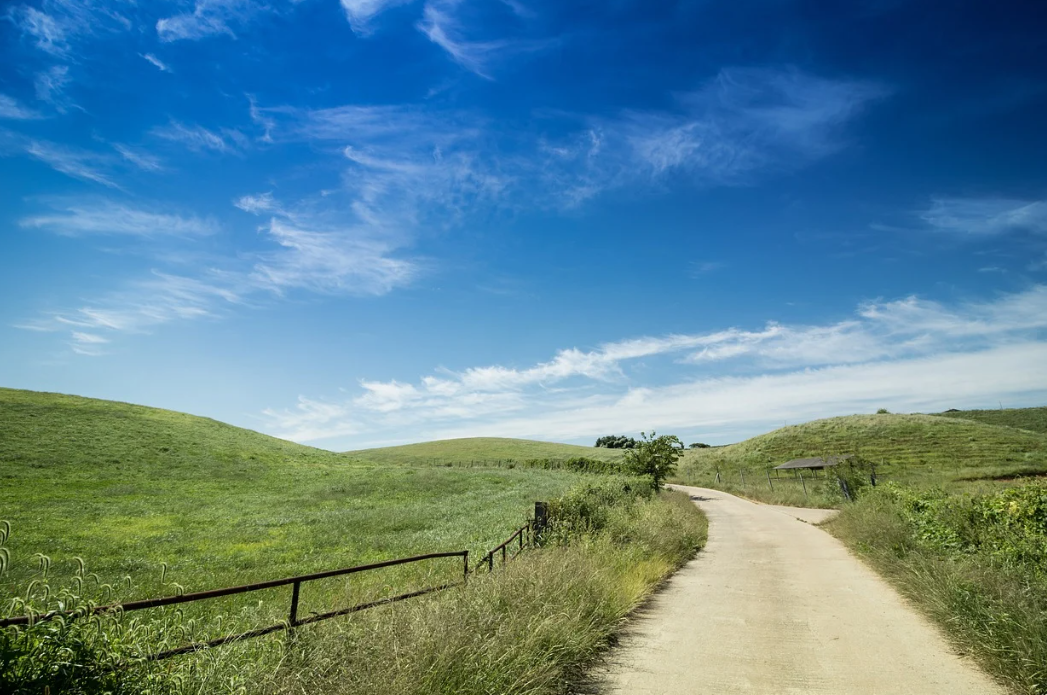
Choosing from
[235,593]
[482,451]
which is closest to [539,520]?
[235,593]

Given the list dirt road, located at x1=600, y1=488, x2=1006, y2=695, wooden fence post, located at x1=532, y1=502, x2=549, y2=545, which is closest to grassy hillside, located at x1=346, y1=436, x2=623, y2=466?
wooden fence post, located at x1=532, y1=502, x2=549, y2=545

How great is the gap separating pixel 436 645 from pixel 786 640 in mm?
5781

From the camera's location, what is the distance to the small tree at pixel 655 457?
3969 centimetres

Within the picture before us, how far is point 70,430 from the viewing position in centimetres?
4462

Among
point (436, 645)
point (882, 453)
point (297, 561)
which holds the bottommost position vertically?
point (297, 561)

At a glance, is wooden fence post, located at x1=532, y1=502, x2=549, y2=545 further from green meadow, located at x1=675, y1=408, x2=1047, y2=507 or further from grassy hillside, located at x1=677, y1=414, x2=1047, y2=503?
grassy hillside, located at x1=677, y1=414, x2=1047, y2=503

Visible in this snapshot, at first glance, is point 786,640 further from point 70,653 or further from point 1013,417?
point 1013,417

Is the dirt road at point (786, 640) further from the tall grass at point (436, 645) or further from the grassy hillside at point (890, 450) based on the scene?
the grassy hillside at point (890, 450)

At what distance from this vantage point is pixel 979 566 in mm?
9195

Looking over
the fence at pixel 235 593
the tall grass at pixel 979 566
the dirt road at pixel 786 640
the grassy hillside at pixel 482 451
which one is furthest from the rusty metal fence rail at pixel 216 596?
the grassy hillside at pixel 482 451

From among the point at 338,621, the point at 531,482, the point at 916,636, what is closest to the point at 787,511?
the point at 531,482

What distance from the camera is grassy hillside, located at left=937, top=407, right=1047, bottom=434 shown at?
9641 centimetres

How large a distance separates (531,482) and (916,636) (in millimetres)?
34682

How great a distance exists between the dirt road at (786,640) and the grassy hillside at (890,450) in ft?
88.1
